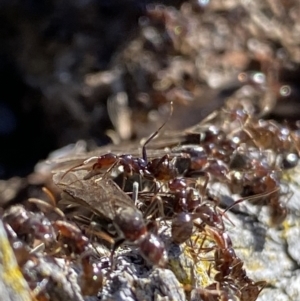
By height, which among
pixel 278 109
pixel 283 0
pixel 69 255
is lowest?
pixel 278 109

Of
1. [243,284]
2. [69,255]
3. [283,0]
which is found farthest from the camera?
[283,0]

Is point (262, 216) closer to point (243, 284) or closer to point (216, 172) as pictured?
point (216, 172)

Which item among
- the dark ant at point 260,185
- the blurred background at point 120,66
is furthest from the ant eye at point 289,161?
the blurred background at point 120,66

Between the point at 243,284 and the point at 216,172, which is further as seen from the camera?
the point at 216,172

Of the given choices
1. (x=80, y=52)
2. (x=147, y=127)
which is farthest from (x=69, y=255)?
(x=80, y=52)

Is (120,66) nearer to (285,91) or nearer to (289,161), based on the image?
(285,91)

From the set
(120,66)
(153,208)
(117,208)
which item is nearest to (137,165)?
(153,208)

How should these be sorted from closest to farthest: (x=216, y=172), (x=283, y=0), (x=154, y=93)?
(x=216, y=172), (x=154, y=93), (x=283, y=0)

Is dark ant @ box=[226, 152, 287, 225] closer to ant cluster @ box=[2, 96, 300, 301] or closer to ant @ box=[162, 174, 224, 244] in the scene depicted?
ant cluster @ box=[2, 96, 300, 301]
